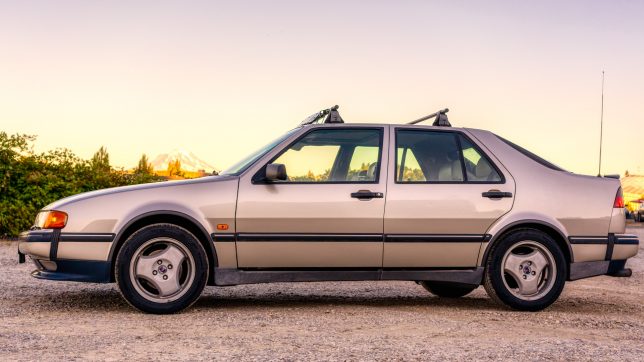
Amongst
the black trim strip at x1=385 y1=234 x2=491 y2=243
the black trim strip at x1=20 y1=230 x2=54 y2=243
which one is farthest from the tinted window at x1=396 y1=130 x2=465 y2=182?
the black trim strip at x1=20 y1=230 x2=54 y2=243

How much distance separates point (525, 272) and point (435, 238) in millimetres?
942

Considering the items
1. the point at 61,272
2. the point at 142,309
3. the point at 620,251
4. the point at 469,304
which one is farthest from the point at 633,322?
the point at 61,272

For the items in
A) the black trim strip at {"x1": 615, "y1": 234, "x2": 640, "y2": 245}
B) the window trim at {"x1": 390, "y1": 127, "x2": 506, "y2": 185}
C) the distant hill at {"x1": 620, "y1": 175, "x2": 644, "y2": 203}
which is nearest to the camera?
the window trim at {"x1": 390, "y1": 127, "x2": 506, "y2": 185}

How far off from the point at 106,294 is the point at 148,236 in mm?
1929

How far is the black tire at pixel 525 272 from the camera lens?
7.56 m

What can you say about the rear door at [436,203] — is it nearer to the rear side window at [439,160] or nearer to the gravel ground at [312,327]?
the rear side window at [439,160]

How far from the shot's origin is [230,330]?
629 centimetres

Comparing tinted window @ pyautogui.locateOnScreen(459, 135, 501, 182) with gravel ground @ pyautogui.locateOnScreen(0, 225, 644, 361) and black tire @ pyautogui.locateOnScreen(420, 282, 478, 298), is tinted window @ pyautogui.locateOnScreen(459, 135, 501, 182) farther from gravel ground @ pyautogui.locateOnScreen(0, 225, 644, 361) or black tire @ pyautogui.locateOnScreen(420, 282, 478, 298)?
black tire @ pyautogui.locateOnScreen(420, 282, 478, 298)

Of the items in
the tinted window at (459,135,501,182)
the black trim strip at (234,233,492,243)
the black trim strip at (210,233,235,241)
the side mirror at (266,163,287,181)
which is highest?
the tinted window at (459,135,501,182)

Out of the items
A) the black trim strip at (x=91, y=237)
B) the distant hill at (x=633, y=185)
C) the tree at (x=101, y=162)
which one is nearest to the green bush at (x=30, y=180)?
the tree at (x=101, y=162)

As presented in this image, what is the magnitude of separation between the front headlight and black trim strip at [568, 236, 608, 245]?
4.58m

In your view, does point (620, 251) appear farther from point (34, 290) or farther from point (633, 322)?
point (34, 290)

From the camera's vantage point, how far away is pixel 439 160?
7.74 meters

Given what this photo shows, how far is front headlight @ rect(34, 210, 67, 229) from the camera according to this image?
7.12 meters
